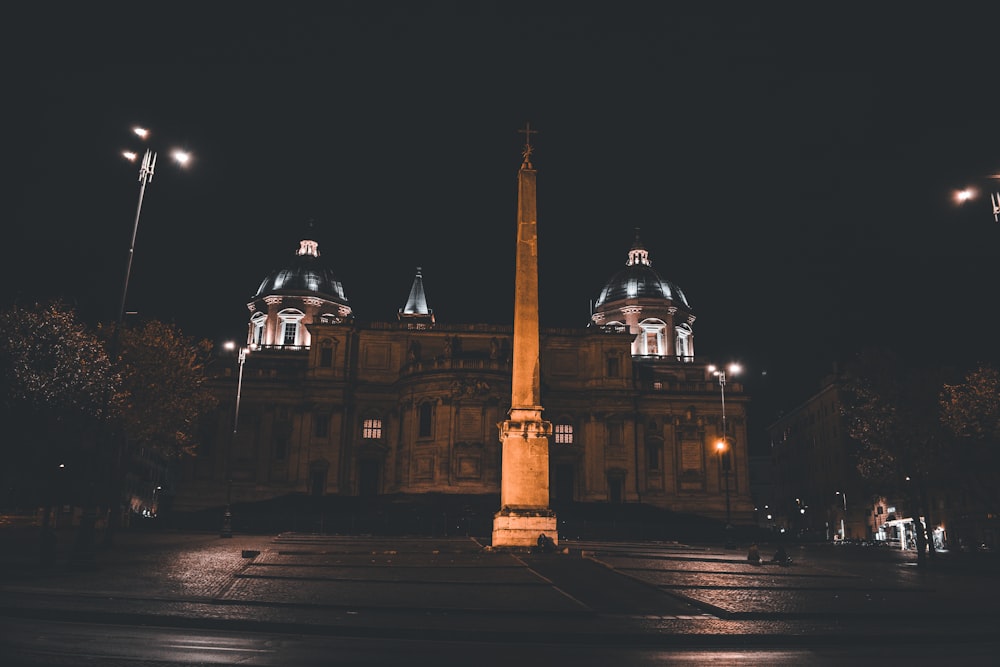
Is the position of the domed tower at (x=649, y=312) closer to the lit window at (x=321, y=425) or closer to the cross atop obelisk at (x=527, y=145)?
the lit window at (x=321, y=425)

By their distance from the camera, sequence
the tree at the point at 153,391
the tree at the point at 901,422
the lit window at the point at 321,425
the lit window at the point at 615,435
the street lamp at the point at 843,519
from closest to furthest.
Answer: the tree at the point at 153,391, the tree at the point at 901,422, the lit window at the point at 321,425, the lit window at the point at 615,435, the street lamp at the point at 843,519

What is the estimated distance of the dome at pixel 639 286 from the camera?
3127 inches

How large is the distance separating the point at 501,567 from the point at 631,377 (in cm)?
4581

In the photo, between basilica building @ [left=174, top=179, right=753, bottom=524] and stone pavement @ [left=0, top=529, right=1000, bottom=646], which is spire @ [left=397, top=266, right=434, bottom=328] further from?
stone pavement @ [left=0, top=529, right=1000, bottom=646]

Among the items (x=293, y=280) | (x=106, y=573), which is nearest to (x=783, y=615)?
(x=106, y=573)

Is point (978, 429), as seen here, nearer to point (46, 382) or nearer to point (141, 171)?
point (141, 171)

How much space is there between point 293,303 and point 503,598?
66894mm

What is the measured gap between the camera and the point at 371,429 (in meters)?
64.2

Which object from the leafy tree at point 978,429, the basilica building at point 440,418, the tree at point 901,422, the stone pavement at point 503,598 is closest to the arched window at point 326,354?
the basilica building at point 440,418

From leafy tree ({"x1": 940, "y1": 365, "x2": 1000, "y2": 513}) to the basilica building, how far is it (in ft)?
77.6

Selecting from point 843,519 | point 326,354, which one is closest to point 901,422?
point 843,519

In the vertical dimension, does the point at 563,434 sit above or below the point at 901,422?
above

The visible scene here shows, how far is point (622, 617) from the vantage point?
1290 centimetres

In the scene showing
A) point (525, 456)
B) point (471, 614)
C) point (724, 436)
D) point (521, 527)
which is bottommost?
point (471, 614)
